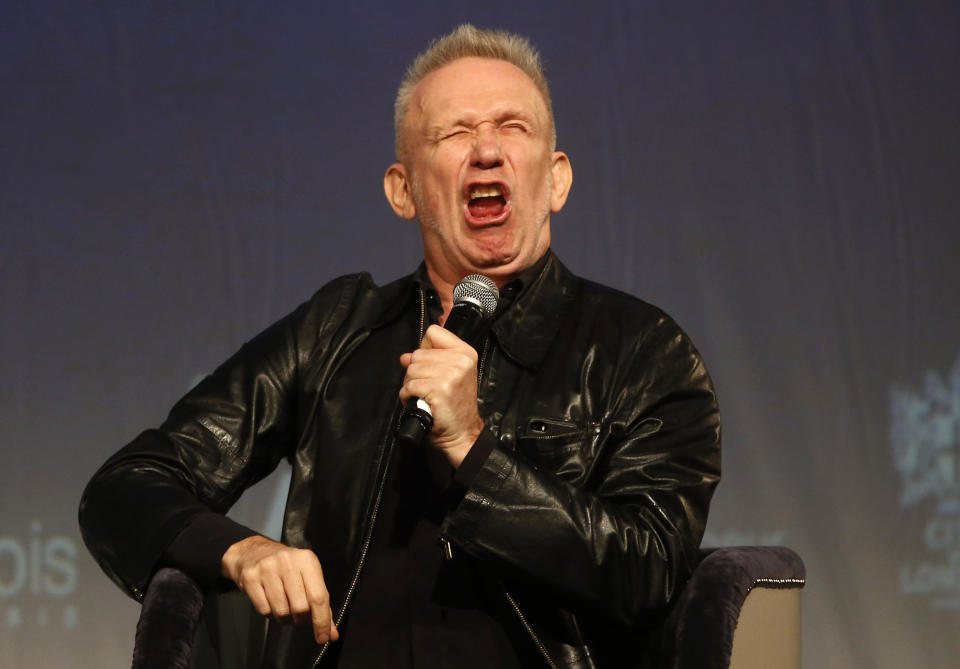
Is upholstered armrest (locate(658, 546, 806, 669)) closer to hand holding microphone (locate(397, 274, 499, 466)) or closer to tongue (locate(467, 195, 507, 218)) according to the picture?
hand holding microphone (locate(397, 274, 499, 466))

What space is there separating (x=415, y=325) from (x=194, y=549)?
519 mm

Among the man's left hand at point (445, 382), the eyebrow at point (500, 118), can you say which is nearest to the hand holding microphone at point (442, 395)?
the man's left hand at point (445, 382)

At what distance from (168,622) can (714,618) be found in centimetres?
69

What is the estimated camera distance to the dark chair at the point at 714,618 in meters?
1.48

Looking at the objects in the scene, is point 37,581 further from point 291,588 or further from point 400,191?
point 291,588

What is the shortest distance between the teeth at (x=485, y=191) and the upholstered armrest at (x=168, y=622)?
72 cm

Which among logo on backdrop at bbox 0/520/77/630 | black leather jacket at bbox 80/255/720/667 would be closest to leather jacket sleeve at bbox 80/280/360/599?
black leather jacket at bbox 80/255/720/667

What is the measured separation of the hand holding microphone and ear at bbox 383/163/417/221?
0.56 metres

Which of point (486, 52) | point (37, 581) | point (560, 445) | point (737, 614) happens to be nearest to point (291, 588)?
point (560, 445)

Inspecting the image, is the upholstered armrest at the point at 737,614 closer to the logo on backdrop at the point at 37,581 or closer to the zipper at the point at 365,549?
the zipper at the point at 365,549

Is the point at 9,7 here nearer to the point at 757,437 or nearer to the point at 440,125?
the point at 440,125

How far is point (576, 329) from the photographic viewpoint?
1.80 meters

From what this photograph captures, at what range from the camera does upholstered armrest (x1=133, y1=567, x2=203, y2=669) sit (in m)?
1.49

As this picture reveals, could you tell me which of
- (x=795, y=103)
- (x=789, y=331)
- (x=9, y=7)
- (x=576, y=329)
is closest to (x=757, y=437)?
(x=789, y=331)
